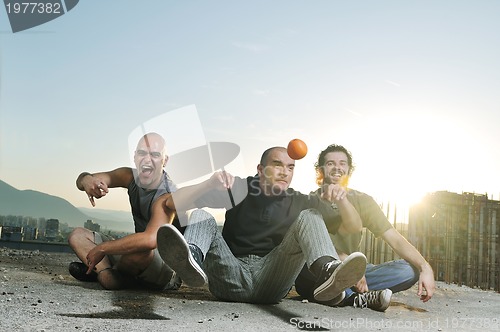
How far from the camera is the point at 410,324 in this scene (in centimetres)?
430

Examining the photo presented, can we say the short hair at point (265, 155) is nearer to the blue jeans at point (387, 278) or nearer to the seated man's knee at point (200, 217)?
the seated man's knee at point (200, 217)

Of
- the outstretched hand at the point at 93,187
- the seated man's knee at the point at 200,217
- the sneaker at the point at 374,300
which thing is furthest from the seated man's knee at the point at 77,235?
the sneaker at the point at 374,300

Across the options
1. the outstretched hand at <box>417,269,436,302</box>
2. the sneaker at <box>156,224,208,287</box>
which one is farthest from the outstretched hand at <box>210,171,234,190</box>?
the outstretched hand at <box>417,269,436,302</box>

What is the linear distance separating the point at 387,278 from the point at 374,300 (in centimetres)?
34

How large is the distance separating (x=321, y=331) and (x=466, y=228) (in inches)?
346

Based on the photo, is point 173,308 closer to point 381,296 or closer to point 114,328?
point 114,328

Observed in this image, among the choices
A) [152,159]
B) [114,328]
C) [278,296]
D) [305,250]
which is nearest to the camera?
[114,328]

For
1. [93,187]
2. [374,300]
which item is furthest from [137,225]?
[374,300]

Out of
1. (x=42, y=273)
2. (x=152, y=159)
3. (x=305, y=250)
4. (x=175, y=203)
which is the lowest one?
(x=42, y=273)

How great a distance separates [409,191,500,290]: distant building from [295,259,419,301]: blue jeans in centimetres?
635

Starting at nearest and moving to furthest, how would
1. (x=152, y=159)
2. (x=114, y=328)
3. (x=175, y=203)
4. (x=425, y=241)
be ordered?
(x=114, y=328)
(x=175, y=203)
(x=152, y=159)
(x=425, y=241)

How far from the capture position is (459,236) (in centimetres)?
1123

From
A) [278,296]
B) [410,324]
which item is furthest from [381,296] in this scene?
[278,296]

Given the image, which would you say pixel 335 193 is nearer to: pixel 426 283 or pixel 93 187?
pixel 426 283
